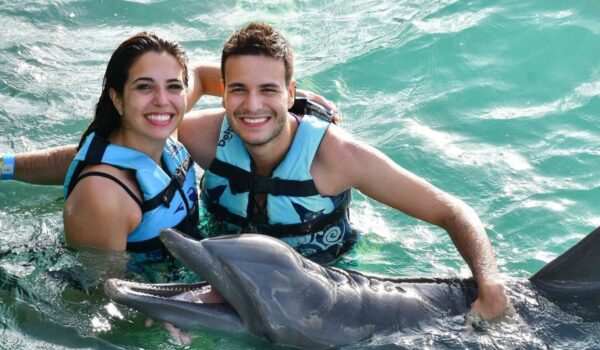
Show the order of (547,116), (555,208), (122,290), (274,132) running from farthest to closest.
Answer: (547,116)
(555,208)
(274,132)
(122,290)

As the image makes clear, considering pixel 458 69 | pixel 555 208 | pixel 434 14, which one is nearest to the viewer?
pixel 555 208

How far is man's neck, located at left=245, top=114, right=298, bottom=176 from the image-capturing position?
6.00 m

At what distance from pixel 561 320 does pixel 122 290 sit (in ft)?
8.07

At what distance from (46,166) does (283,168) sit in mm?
1751

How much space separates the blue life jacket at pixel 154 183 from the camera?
5586 mm

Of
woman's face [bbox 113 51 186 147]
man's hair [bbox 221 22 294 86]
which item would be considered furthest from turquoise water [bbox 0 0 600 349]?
man's hair [bbox 221 22 294 86]

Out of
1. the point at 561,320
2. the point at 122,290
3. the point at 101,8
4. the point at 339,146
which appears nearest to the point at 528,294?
the point at 561,320

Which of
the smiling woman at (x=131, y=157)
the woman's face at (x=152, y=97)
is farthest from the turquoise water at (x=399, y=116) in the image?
the woman's face at (x=152, y=97)

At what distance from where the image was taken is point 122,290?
4410mm

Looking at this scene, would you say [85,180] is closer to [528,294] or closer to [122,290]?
[122,290]

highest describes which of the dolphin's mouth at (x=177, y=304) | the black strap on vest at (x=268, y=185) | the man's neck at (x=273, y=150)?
the man's neck at (x=273, y=150)

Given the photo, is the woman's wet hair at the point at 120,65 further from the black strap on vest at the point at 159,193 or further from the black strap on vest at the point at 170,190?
the black strap on vest at the point at 170,190

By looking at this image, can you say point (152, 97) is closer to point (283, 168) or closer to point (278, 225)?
point (283, 168)

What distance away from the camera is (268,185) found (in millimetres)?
6105
